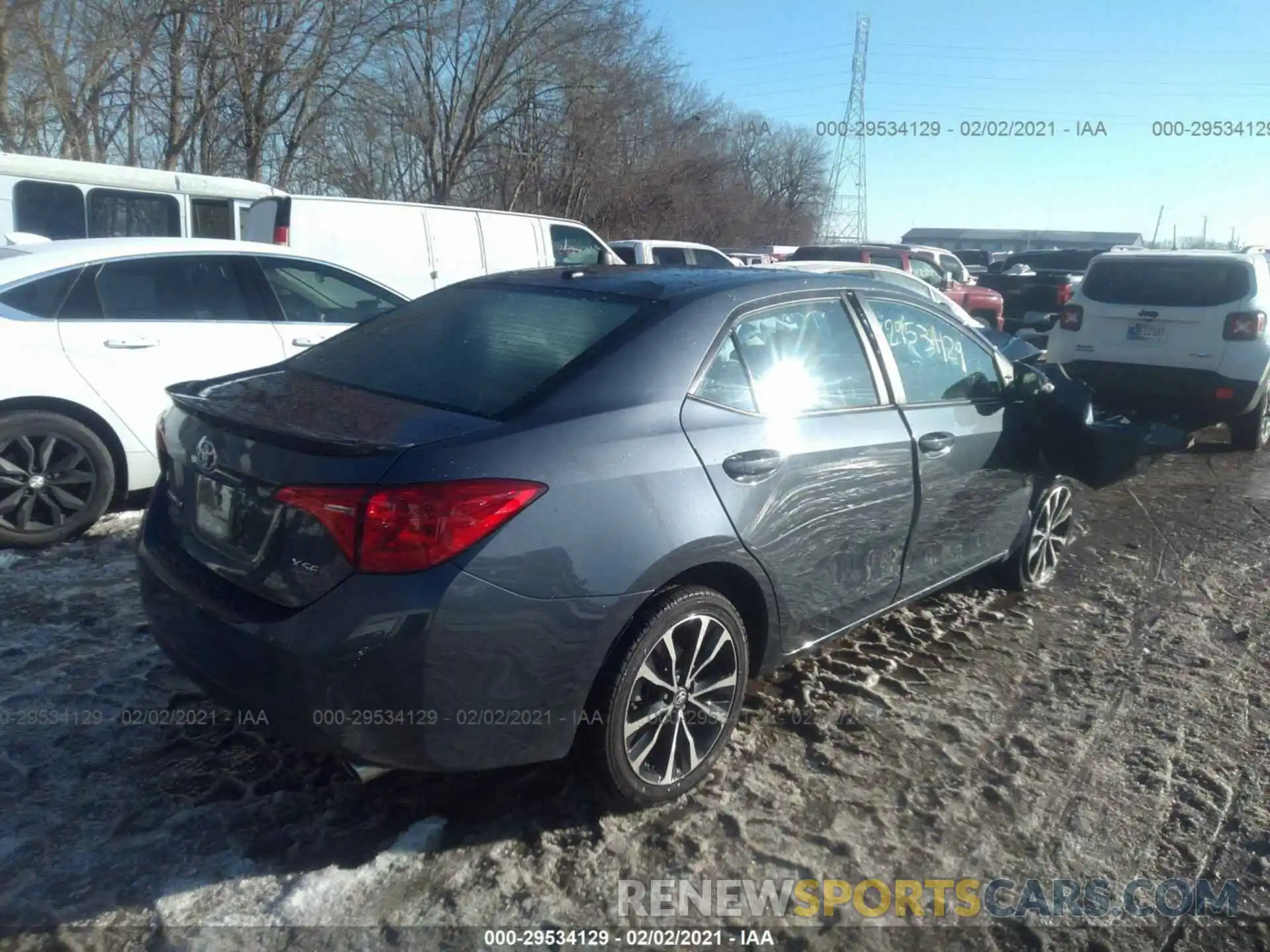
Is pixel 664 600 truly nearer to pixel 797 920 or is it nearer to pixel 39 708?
pixel 797 920

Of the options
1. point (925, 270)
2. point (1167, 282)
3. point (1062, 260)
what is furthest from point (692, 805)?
point (1062, 260)

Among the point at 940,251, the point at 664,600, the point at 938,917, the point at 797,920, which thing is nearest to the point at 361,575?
the point at 664,600

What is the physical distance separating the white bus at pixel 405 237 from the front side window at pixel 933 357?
645cm

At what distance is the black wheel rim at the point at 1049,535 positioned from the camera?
16.2 feet

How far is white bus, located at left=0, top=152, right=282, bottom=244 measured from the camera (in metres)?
11.1

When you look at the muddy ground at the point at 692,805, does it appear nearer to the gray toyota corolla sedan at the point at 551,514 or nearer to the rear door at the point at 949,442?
the gray toyota corolla sedan at the point at 551,514

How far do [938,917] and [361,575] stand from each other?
177 centimetres

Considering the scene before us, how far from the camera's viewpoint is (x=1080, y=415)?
4855mm

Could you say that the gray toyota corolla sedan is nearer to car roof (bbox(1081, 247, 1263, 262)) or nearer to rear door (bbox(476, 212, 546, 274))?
car roof (bbox(1081, 247, 1263, 262))

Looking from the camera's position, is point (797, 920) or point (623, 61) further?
point (623, 61)

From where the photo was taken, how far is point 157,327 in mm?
5352

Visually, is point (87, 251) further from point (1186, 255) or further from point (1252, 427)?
point (1252, 427)

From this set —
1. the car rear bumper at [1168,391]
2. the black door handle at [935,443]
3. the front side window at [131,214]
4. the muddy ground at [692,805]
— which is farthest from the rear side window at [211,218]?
the black door handle at [935,443]

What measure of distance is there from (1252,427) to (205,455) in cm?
870
